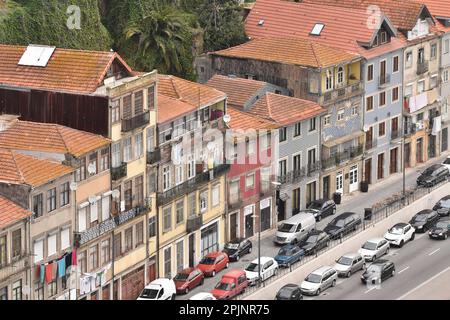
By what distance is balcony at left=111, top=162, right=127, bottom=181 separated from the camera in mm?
73588

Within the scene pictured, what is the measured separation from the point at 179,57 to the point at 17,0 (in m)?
16.1

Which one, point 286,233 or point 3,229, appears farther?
point 286,233

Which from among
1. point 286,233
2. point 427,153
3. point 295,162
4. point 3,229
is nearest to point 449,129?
point 427,153

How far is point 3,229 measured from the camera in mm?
62688

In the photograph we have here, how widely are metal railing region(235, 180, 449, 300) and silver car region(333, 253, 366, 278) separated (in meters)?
1.68

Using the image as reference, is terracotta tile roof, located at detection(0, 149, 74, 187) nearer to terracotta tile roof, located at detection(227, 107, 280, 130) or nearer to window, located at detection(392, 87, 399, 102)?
terracotta tile roof, located at detection(227, 107, 280, 130)

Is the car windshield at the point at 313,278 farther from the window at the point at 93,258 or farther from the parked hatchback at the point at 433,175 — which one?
the parked hatchback at the point at 433,175

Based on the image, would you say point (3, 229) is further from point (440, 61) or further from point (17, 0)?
point (440, 61)

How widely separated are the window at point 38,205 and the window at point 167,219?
1529 centimetres

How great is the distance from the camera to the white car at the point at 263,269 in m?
79.1

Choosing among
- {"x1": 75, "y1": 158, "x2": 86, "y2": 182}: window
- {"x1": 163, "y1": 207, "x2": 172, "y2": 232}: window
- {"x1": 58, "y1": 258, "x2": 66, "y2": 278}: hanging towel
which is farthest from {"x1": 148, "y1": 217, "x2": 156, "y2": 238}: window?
{"x1": 58, "y1": 258, "x2": 66, "y2": 278}: hanging towel

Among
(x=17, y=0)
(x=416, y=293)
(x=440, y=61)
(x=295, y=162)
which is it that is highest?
(x=17, y=0)

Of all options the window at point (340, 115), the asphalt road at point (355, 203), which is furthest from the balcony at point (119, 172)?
A: the window at point (340, 115)

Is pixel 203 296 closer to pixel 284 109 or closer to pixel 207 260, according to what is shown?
pixel 207 260
